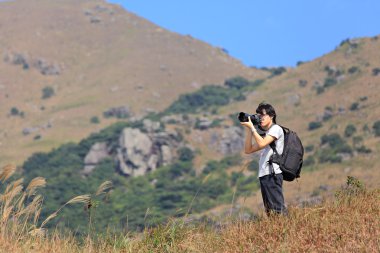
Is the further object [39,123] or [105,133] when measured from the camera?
[39,123]

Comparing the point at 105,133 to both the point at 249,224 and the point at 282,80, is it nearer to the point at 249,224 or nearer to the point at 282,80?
the point at 282,80

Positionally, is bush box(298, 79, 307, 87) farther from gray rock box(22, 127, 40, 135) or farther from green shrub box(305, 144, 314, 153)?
gray rock box(22, 127, 40, 135)

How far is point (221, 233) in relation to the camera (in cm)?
728

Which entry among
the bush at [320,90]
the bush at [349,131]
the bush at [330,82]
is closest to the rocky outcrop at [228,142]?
the bush at [320,90]

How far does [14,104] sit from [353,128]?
102 metres

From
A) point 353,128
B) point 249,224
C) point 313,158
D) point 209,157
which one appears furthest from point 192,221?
point 209,157

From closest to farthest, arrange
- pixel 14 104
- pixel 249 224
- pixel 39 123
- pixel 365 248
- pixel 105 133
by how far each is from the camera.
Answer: pixel 365 248
pixel 249 224
pixel 105 133
pixel 39 123
pixel 14 104

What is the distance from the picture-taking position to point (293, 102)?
6427 inches

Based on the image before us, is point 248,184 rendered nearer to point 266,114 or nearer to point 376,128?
point 376,128

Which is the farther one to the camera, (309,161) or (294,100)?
(294,100)

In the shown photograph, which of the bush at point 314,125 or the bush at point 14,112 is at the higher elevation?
A: the bush at point 14,112

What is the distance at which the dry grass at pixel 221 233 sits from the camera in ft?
20.7

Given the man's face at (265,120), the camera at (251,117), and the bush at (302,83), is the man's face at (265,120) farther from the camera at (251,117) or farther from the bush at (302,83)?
the bush at (302,83)

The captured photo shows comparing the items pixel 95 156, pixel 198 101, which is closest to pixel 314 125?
pixel 95 156
